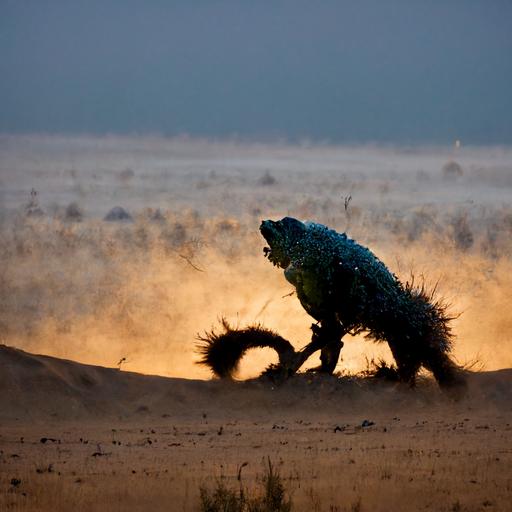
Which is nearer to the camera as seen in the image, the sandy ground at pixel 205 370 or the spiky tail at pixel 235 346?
the sandy ground at pixel 205 370

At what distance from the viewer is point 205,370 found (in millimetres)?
16688

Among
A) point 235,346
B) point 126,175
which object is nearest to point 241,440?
point 235,346

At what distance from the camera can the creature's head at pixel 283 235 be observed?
14477 millimetres

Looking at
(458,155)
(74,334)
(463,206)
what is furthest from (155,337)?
(458,155)

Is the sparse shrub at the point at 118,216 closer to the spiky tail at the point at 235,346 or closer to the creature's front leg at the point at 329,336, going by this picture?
the spiky tail at the point at 235,346

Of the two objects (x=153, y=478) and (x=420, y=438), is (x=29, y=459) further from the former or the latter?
(x=420, y=438)

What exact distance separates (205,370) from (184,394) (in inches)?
94.3

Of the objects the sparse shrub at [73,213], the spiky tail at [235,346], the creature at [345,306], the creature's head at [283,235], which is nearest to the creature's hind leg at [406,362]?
the creature at [345,306]

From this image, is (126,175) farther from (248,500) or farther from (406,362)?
(248,500)

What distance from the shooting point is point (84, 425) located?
13.2 metres

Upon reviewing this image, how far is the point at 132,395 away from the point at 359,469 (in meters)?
4.21

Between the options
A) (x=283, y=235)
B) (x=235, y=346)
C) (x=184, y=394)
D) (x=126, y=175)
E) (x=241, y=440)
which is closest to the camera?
(x=241, y=440)

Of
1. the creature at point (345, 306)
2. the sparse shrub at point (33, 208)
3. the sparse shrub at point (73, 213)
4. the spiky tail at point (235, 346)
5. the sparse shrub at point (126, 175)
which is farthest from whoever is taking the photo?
the sparse shrub at point (126, 175)

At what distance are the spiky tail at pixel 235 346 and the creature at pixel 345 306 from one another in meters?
0.01
